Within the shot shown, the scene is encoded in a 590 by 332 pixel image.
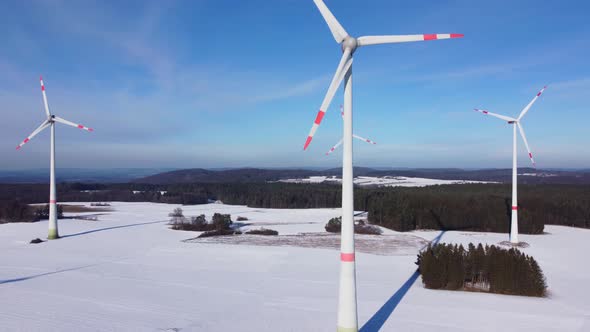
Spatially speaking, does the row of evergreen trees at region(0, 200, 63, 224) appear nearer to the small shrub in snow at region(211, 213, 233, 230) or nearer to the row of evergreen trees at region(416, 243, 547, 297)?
the small shrub in snow at region(211, 213, 233, 230)

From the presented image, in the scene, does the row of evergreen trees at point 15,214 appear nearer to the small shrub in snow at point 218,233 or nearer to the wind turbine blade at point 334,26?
the small shrub in snow at point 218,233

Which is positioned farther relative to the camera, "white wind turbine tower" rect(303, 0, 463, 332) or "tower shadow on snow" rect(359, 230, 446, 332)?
"tower shadow on snow" rect(359, 230, 446, 332)

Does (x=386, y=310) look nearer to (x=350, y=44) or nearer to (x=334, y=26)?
(x=350, y=44)

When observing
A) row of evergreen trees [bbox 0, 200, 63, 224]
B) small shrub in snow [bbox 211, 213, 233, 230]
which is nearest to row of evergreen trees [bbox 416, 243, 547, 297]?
small shrub in snow [bbox 211, 213, 233, 230]

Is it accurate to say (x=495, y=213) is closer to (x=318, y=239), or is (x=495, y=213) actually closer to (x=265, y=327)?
(x=318, y=239)

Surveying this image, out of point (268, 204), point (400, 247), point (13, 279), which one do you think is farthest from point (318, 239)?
point (268, 204)

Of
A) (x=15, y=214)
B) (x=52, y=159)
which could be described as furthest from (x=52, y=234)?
(x=15, y=214)
